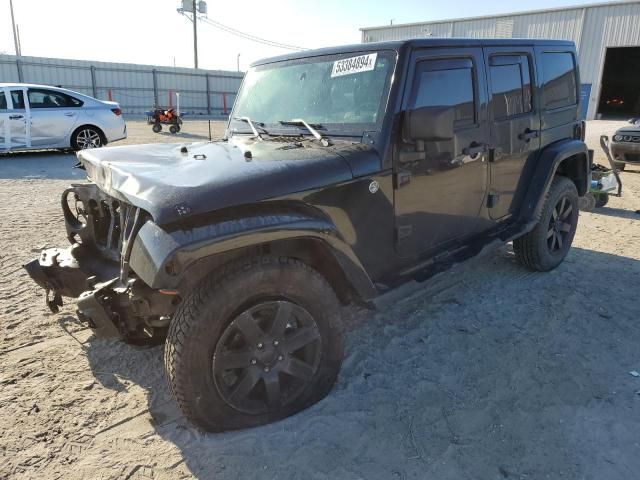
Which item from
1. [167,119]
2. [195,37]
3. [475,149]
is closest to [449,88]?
[475,149]

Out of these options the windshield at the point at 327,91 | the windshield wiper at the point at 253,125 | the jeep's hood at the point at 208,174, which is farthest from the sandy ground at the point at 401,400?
the windshield wiper at the point at 253,125

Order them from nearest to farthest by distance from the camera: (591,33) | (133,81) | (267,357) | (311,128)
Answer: (267,357)
(311,128)
(591,33)
(133,81)

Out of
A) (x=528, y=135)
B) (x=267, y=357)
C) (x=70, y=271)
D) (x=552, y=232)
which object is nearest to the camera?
(x=267, y=357)

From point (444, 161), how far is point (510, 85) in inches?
48.0

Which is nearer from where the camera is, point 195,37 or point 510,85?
point 510,85

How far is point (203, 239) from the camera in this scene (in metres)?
2.14

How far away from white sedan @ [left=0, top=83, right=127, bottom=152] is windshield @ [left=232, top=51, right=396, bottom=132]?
31.1ft

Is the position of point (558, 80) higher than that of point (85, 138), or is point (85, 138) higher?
point (558, 80)

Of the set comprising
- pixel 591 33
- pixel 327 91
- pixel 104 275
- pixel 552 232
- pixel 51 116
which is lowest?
pixel 552 232

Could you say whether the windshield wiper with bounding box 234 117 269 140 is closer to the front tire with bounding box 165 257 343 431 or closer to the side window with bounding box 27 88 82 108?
the front tire with bounding box 165 257 343 431

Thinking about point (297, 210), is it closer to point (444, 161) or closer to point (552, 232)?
point (444, 161)

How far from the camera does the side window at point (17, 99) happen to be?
1100cm

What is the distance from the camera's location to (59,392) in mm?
2912

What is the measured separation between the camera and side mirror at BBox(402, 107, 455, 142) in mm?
2709
